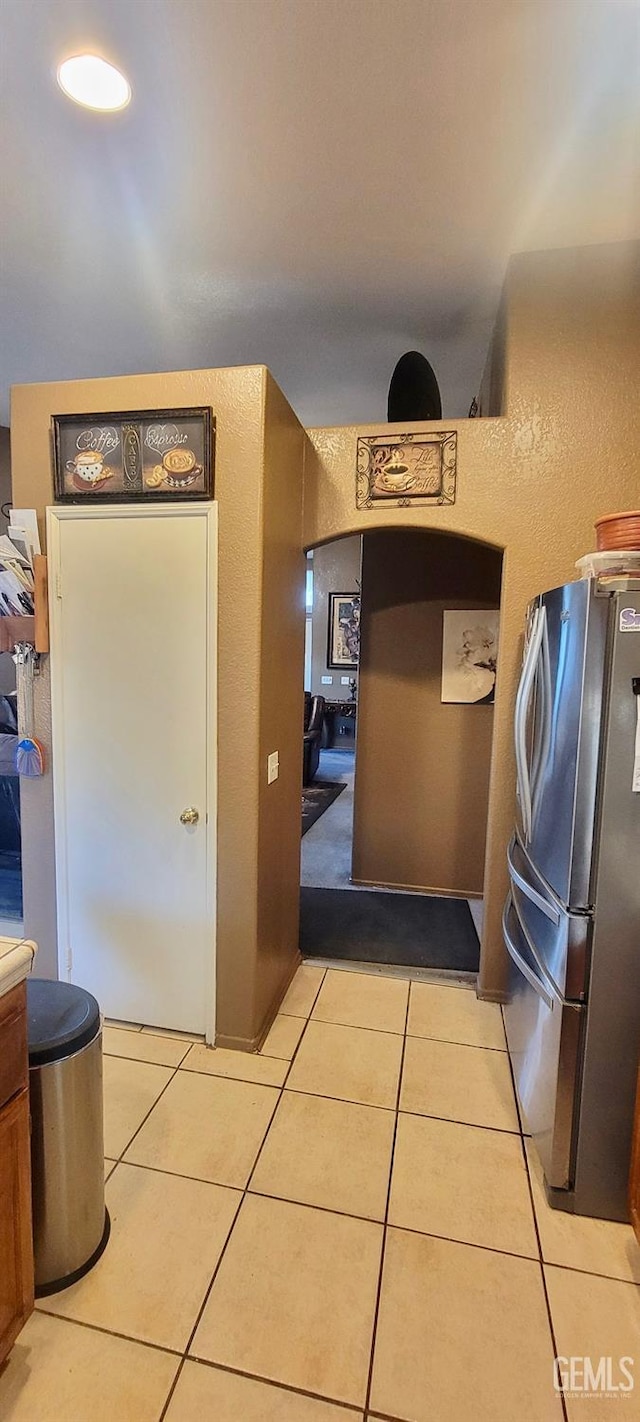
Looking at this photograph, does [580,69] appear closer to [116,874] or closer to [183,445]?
[183,445]

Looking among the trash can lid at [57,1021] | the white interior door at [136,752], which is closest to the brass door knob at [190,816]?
the white interior door at [136,752]

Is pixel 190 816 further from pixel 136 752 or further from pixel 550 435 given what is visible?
pixel 550 435

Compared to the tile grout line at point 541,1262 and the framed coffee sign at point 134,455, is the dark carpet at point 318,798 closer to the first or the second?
the tile grout line at point 541,1262

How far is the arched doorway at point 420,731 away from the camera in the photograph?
12.6 feet

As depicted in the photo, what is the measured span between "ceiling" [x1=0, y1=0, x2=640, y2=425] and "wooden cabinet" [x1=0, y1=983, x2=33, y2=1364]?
2.48m

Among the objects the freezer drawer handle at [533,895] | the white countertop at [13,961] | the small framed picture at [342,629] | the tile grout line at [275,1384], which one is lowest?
the tile grout line at [275,1384]

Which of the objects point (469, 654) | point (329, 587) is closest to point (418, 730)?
point (469, 654)

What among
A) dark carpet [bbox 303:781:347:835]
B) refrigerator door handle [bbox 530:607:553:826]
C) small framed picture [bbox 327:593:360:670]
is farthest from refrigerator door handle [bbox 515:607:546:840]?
small framed picture [bbox 327:593:360:670]

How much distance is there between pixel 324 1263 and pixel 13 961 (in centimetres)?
119

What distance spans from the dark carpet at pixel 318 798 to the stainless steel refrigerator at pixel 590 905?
12.1 ft

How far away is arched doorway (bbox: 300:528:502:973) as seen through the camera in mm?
3846

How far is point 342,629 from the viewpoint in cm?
962

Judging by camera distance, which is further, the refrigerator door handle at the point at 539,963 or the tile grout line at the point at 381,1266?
the refrigerator door handle at the point at 539,963

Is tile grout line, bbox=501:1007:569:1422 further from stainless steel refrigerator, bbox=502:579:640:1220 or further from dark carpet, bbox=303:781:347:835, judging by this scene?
dark carpet, bbox=303:781:347:835
